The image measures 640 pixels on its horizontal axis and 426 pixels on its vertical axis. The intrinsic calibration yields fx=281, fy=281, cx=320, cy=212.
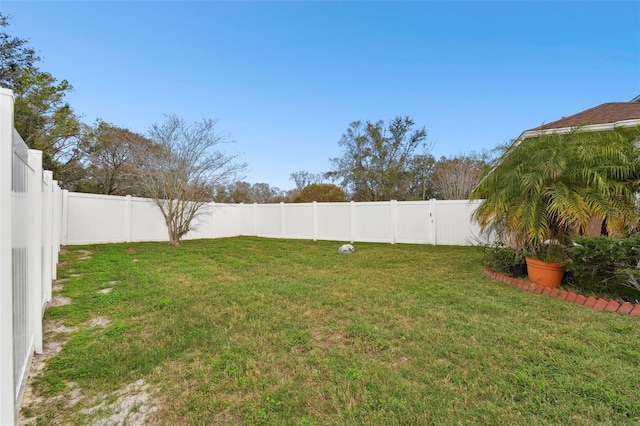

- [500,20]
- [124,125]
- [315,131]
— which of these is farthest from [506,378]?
[124,125]

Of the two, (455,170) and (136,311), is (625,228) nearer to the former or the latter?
(136,311)

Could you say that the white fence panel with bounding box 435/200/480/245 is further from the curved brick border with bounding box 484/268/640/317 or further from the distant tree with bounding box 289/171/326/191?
the distant tree with bounding box 289/171/326/191

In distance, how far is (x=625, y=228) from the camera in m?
3.90

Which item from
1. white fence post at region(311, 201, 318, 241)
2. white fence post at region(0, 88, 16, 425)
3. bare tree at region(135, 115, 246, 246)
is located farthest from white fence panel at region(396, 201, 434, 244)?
white fence post at region(0, 88, 16, 425)

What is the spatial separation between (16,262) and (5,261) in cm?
46

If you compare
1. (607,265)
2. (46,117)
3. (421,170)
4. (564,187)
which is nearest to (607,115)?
(564,187)

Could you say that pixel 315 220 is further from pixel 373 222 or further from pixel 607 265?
pixel 607 265

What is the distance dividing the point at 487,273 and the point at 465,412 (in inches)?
166

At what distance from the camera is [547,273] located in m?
Answer: 4.22

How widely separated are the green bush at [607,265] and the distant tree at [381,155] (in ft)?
54.9

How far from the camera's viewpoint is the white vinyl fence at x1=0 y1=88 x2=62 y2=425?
4.02ft

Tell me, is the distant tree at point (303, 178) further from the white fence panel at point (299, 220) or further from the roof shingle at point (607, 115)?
the roof shingle at point (607, 115)

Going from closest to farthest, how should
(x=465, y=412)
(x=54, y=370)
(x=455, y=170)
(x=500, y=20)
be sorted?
(x=465, y=412) → (x=54, y=370) → (x=500, y=20) → (x=455, y=170)

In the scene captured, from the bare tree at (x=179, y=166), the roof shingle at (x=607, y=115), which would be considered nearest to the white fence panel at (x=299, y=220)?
the bare tree at (x=179, y=166)
